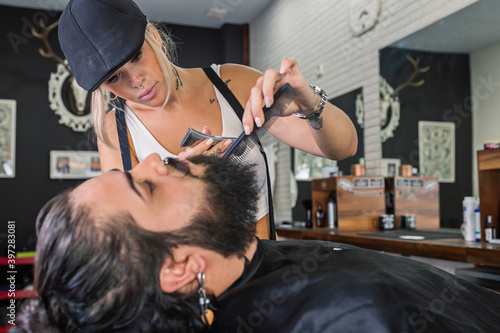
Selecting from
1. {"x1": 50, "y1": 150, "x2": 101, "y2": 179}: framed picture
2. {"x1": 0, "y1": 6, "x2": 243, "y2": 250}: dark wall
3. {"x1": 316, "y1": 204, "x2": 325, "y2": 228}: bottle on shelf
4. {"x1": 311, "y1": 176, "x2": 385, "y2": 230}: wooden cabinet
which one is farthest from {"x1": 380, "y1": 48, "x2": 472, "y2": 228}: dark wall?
{"x1": 50, "y1": 150, "x2": 101, "y2": 179}: framed picture

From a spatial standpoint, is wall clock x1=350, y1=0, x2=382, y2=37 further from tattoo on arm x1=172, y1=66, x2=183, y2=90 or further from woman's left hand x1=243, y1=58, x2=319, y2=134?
woman's left hand x1=243, y1=58, x2=319, y2=134

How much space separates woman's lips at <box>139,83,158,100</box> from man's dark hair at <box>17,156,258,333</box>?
50cm

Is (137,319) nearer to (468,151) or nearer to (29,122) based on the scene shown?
(468,151)

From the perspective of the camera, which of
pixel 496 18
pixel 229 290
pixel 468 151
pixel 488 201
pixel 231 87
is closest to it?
pixel 229 290

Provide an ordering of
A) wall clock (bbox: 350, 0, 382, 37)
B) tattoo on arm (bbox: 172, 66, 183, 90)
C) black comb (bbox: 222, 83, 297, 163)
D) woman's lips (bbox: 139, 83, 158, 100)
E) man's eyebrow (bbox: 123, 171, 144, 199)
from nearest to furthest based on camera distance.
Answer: man's eyebrow (bbox: 123, 171, 144, 199)
black comb (bbox: 222, 83, 297, 163)
woman's lips (bbox: 139, 83, 158, 100)
tattoo on arm (bbox: 172, 66, 183, 90)
wall clock (bbox: 350, 0, 382, 37)

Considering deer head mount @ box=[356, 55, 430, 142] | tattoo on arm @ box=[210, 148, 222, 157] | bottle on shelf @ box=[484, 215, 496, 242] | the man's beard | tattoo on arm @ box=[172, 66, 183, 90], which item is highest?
deer head mount @ box=[356, 55, 430, 142]

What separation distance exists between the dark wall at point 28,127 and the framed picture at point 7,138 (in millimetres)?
62

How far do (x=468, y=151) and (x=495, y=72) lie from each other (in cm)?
54

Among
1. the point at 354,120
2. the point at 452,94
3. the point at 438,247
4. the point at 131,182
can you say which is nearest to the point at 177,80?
the point at 131,182

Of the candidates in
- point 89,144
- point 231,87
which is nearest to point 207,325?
point 231,87

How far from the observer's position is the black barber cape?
0.92 metres

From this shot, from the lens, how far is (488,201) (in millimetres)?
2510

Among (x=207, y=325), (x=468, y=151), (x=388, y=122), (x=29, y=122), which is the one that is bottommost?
(x=207, y=325)

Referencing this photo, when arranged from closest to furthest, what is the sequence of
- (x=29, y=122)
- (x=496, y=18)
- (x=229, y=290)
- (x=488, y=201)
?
(x=229, y=290) < (x=488, y=201) < (x=496, y=18) < (x=29, y=122)
